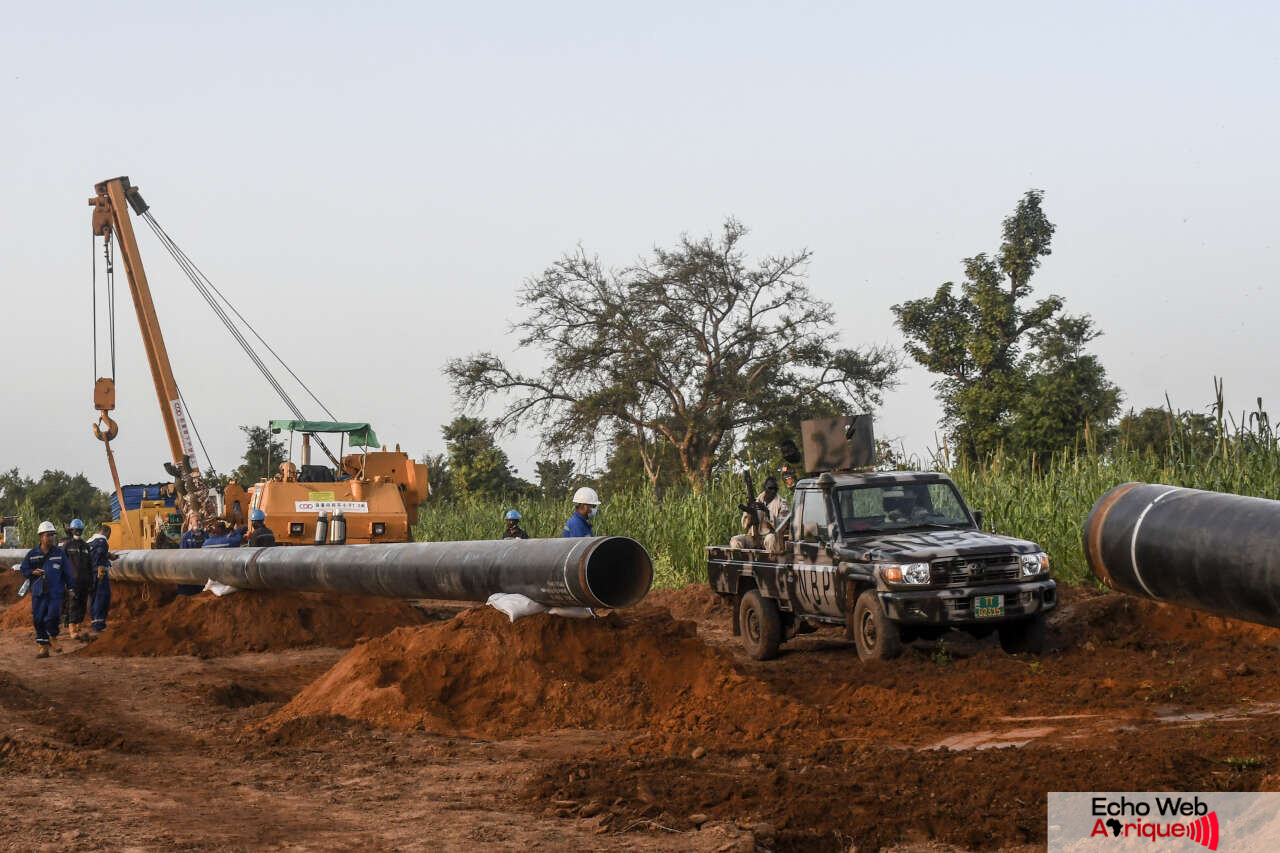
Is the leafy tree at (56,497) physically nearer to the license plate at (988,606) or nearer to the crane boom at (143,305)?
the crane boom at (143,305)

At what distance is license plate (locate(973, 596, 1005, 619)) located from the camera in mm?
11742

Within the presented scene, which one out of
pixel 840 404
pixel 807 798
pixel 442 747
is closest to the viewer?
pixel 807 798

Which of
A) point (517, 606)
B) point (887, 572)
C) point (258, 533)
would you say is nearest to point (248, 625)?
point (258, 533)

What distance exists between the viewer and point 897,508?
13.3 metres

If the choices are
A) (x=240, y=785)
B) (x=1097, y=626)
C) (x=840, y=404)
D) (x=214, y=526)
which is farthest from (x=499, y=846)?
(x=840, y=404)

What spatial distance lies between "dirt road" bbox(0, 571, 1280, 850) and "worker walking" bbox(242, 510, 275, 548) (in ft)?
16.2

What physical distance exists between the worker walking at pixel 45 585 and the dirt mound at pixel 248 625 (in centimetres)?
65

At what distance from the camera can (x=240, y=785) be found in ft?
27.6

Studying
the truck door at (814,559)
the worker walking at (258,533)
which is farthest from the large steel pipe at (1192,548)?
the worker walking at (258,533)

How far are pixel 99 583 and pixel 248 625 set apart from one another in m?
4.02

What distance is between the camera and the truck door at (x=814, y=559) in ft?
42.4

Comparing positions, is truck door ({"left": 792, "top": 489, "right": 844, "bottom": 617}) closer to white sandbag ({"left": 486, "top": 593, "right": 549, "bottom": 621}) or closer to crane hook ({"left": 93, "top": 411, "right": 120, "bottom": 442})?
white sandbag ({"left": 486, "top": 593, "right": 549, "bottom": 621})

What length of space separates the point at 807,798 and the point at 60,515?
68.4 m

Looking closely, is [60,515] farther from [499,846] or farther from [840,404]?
[499,846]
